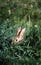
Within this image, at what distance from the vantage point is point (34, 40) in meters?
4.27

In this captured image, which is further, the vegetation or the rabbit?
the rabbit

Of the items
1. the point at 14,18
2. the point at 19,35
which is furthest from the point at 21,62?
A: the point at 14,18

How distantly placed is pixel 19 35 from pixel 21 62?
1.67ft

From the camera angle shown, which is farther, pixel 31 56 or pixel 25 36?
pixel 25 36

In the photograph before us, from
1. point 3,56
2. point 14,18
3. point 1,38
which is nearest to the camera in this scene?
point 3,56

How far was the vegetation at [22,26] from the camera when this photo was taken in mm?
3922

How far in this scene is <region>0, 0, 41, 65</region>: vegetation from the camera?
154 inches

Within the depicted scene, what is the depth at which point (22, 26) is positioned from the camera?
4.47 metres

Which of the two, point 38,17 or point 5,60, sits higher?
point 38,17

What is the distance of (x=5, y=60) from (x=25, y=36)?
639 millimetres

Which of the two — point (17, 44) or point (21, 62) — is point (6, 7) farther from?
point (21, 62)

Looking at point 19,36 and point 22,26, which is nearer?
point 19,36

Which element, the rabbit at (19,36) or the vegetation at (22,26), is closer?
the vegetation at (22,26)

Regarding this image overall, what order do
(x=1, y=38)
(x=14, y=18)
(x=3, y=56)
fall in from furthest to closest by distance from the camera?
(x=14, y=18) < (x=1, y=38) < (x=3, y=56)
